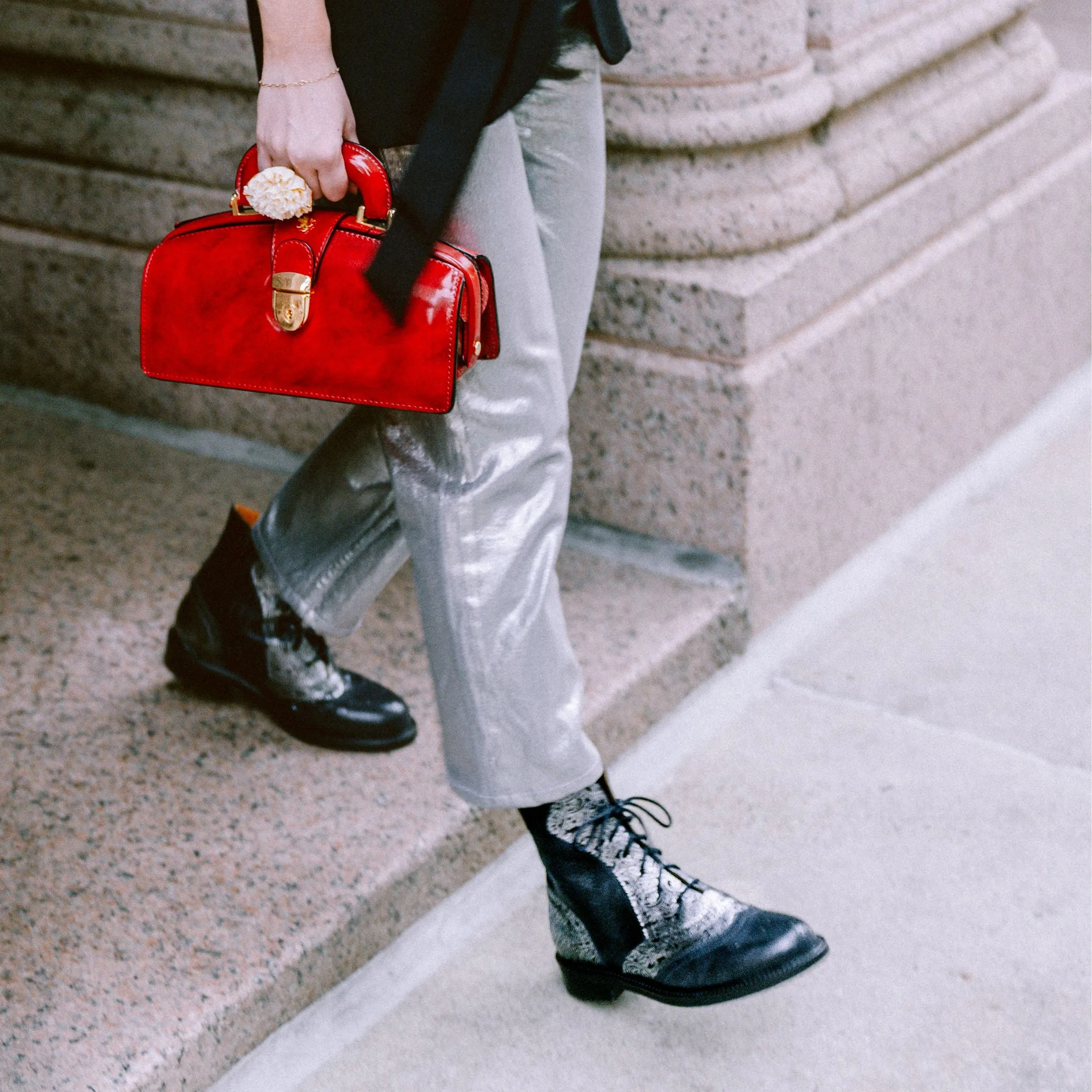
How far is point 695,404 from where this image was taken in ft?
8.61

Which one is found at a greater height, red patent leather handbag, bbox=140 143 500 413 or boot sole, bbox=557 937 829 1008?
red patent leather handbag, bbox=140 143 500 413

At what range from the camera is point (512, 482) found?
171cm

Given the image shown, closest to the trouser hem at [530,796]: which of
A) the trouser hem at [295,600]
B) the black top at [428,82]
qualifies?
the trouser hem at [295,600]

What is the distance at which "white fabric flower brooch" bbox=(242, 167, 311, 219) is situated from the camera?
1.56 meters

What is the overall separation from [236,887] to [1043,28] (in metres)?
5.91

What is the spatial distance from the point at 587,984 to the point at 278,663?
2.22ft

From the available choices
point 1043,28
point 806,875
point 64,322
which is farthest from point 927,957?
point 1043,28

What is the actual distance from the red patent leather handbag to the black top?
0.11ft

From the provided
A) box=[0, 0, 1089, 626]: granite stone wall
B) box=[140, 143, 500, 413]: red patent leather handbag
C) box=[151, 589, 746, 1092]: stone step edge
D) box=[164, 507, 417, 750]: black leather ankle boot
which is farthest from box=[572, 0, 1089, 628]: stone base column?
Answer: box=[140, 143, 500, 413]: red patent leather handbag

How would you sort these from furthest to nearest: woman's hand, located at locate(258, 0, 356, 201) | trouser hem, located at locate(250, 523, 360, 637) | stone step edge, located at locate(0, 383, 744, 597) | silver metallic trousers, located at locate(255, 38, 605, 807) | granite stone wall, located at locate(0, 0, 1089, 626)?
stone step edge, located at locate(0, 383, 744, 597), granite stone wall, located at locate(0, 0, 1089, 626), trouser hem, located at locate(250, 523, 360, 637), silver metallic trousers, located at locate(255, 38, 605, 807), woman's hand, located at locate(258, 0, 356, 201)

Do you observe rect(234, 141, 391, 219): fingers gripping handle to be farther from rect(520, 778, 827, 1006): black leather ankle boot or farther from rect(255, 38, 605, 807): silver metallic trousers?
rect(520, 778, 827, 1006): black leather ankle boot

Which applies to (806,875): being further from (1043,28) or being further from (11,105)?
(1043,28)

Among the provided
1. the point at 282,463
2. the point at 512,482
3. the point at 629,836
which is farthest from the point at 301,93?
the point at 282,463

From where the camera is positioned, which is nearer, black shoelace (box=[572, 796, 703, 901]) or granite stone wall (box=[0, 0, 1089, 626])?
black shoelace (box=[572, 796, 703, 901])
